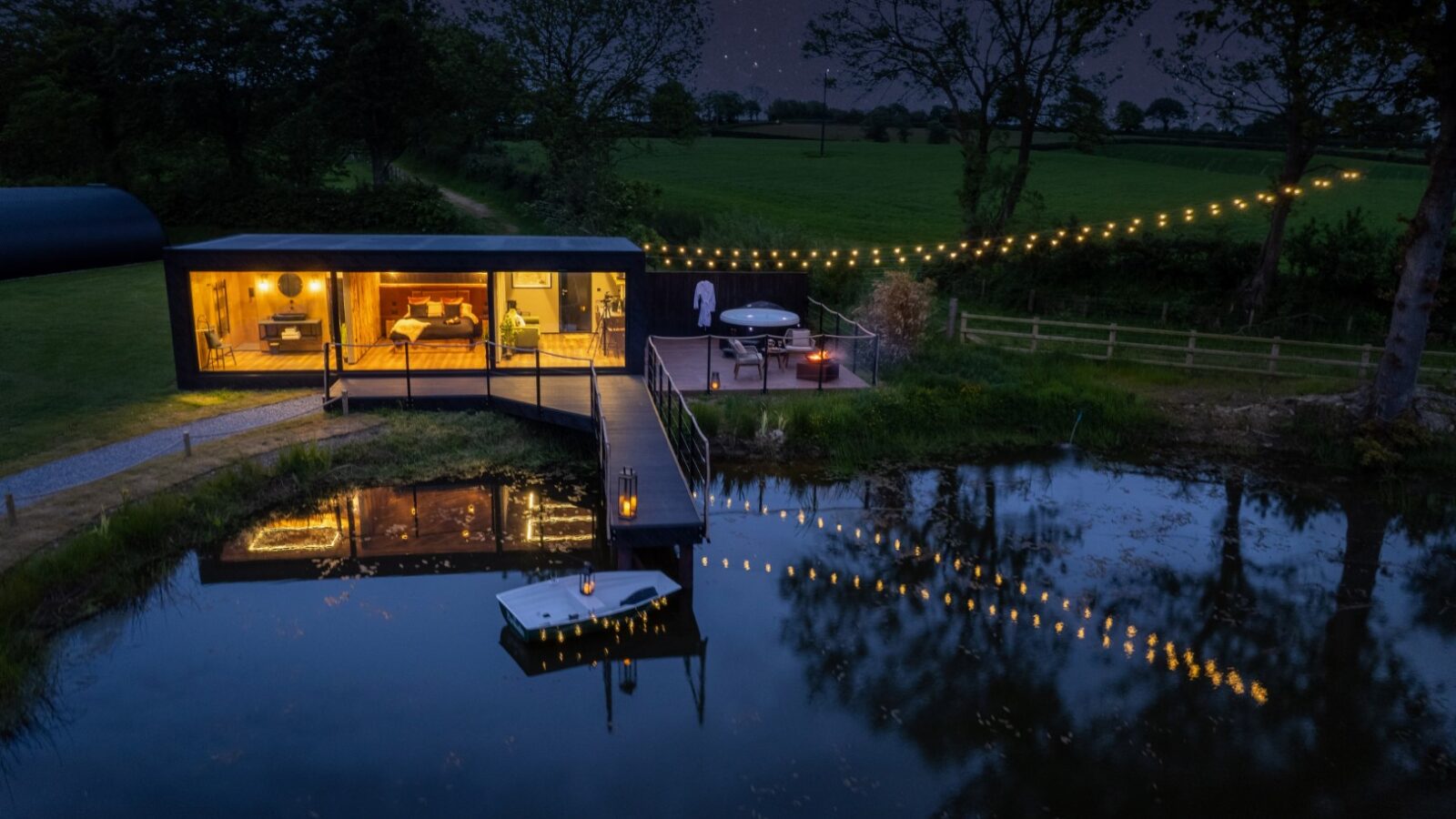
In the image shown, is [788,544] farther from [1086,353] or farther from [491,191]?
[491,191]

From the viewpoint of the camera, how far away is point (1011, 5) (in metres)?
29.9

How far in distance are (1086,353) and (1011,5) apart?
48.6ft

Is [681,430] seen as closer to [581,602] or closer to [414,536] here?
[414,536]

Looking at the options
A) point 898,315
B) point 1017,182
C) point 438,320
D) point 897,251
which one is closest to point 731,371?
point 898,315

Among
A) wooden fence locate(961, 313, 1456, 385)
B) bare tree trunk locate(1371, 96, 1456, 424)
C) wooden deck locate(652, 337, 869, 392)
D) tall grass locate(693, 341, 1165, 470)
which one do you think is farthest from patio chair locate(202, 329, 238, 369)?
bare tree trunk locate(1371, 96, 1456, 424)

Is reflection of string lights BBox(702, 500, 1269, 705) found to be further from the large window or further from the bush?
the large window

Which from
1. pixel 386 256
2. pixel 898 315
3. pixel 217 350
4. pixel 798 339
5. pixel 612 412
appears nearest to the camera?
pixel 612 412

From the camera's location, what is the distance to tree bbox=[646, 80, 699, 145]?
35719mm

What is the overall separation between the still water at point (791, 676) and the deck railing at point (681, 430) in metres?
0.83

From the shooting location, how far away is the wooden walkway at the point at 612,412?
10562 mm

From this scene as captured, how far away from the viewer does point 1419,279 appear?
51.1 ft

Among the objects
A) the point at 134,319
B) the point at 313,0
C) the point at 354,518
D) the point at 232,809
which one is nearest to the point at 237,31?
the point at 313,0

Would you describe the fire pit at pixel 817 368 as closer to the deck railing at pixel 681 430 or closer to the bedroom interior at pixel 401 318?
the deck railing at pixel 681 430

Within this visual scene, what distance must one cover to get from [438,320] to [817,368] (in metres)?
7.52
